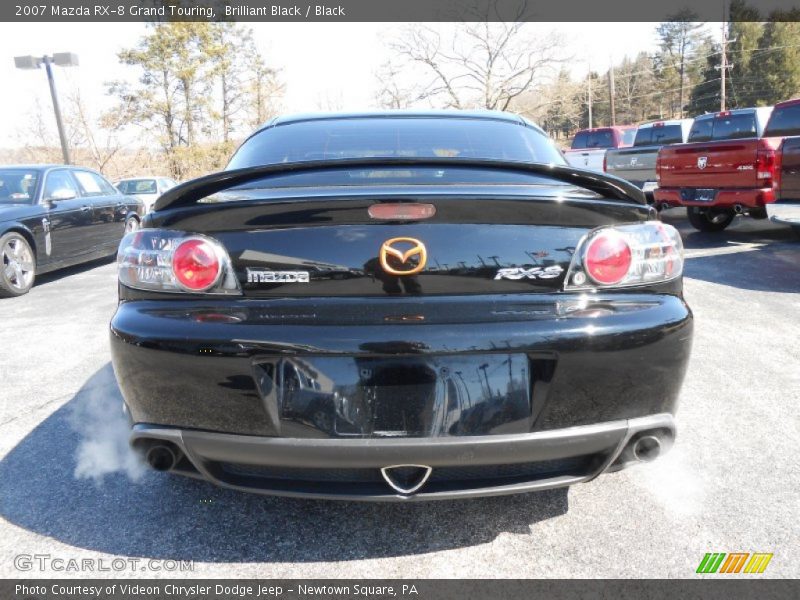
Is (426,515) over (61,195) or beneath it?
beneath

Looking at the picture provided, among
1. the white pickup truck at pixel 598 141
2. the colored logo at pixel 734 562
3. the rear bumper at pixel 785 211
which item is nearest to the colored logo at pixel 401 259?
the colored logo at pixel 734 562

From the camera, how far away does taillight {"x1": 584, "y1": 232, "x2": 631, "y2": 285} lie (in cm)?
176

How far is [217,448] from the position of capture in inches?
66.4

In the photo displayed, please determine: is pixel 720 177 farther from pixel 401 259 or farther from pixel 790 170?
pixel 401 259

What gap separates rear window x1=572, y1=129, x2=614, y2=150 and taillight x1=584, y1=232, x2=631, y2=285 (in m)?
16.7

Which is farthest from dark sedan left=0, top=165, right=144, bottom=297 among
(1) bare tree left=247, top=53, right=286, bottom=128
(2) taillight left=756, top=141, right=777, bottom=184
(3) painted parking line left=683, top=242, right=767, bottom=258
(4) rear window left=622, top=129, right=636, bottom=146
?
(1) bare tree left=247, top=53, right=286, bottom=128

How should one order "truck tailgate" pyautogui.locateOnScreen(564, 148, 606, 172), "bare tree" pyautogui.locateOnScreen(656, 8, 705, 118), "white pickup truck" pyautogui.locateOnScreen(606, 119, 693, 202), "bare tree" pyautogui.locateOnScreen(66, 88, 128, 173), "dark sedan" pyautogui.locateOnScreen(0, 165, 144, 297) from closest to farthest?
"dark sedan" pyautogui.locateOnScreen(0, 165, 144, 297)
"white pickup truck" pyautogui.locateOnScreen(606, 119, 693, 202)
"truck tailgate" pyautogui.locateOnScreen(564, 148, 606, 172)
"bare tree" pyautogui.locateOnScreen(66, 88, 128, 173)
"bare tree" pyautogui.locateOnScreen(656, 8, 705, 118)

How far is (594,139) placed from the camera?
17.4 metres

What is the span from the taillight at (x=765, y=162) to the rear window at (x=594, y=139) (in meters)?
10.1

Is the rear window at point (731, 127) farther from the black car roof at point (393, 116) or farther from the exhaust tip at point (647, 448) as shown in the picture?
the exhaust tip at point (647, 448)

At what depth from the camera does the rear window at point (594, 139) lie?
17.0 meters

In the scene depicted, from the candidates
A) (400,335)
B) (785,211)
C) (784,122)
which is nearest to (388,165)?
(400,335)

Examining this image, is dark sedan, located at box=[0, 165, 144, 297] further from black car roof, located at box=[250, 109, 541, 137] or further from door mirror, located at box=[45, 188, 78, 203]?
black car roof, located at box=[250, 109, 541, 137]

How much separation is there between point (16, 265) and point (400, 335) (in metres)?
6.59
